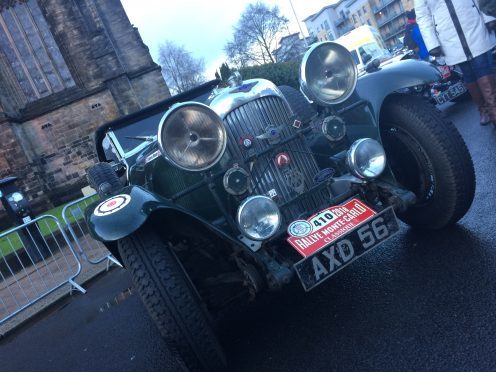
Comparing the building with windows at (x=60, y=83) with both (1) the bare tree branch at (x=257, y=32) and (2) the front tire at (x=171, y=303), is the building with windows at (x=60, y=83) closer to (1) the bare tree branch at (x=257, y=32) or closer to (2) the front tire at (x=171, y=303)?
(2) the front tire at (x=171, y=303)

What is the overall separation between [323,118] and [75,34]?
15.4 metres

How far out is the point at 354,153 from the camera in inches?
98.9

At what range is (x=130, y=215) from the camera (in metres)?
2.10

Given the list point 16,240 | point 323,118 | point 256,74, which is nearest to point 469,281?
point 323,118

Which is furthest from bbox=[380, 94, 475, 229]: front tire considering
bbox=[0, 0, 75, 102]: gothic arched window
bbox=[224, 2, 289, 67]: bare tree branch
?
bbox=[224, 2, 289, 67]: bare tree branch

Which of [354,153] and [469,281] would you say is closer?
[469,281]

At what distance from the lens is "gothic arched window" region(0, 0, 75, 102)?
15.4 metres

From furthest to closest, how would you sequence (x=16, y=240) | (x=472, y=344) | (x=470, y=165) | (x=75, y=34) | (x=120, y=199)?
(x=75, y=34) < (x=16, y=240) < (x=470, y=165) < (x=120, y=199) < (x=472, y=344)

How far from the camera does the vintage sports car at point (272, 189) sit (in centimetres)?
212

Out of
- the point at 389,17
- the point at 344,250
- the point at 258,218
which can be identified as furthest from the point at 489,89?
the point at 389,17

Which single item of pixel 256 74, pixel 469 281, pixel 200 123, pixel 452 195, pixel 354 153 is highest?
pixel 256 74

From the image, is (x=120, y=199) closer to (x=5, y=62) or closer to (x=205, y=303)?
(x=205, y=303)

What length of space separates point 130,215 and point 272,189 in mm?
943

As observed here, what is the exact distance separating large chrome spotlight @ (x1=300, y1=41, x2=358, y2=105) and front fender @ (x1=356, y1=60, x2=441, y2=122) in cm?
22
